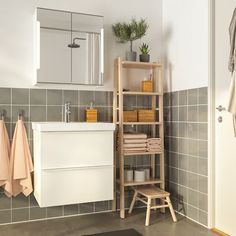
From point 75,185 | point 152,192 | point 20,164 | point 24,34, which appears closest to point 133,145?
point 152,192

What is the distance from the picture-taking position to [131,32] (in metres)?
3.13

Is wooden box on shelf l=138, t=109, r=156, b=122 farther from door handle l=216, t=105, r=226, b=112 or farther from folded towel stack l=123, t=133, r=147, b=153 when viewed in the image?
door handle l=216, t=105, r=226, b=112

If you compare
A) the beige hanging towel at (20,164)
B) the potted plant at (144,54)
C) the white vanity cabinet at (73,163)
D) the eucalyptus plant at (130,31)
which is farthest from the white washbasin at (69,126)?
the eucalyptus plant at (130,31)

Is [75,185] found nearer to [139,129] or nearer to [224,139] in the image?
[139,129]

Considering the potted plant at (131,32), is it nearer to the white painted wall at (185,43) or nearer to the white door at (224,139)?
the white painted wall at (185,43)

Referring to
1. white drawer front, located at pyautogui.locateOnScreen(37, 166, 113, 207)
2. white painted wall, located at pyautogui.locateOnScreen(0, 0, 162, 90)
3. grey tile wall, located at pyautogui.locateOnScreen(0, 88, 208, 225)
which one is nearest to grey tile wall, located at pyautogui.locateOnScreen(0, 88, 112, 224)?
grey tile wall, located at pyautogui.locateOnScreen(0, 88, 208, 225)

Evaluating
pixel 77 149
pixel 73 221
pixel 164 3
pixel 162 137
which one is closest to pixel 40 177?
pixel 77 149

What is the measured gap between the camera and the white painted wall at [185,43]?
9.19ft

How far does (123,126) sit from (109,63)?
2.21 feet

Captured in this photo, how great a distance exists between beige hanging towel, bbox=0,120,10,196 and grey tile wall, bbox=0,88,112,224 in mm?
81

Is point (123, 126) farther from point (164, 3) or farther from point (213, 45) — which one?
point (164, 3)

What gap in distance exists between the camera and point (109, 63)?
10.7 feet

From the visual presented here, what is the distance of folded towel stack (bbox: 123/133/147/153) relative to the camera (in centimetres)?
305

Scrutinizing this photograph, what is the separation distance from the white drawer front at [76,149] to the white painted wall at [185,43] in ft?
3.13
